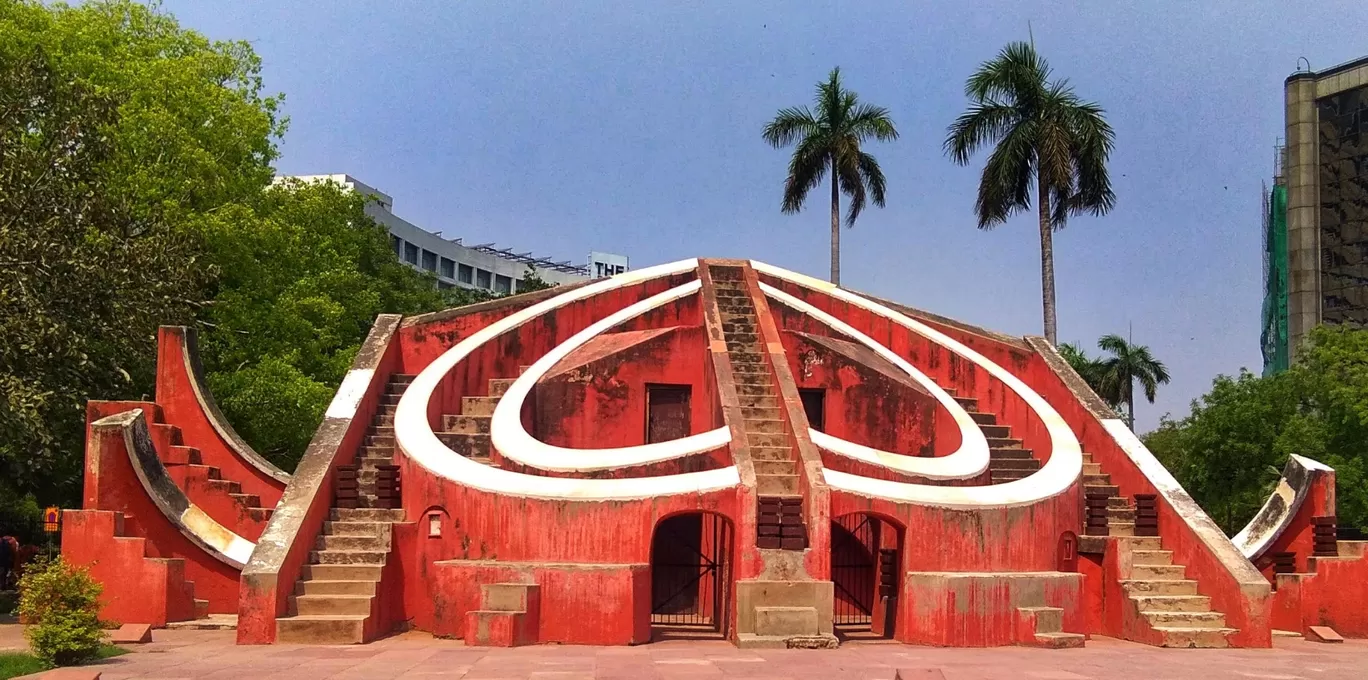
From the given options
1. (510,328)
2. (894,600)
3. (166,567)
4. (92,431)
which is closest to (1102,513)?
(894,600)

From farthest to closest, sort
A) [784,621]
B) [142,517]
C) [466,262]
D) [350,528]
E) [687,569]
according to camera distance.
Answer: [466,262]
[687,569]
[142,517]
[350,528]
[784,621]

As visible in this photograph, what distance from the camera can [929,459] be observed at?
11.2m

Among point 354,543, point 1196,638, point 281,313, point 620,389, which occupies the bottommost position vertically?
point 1196,638

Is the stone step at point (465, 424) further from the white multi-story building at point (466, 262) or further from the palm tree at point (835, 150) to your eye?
the white multi-story building at point (466, 262)

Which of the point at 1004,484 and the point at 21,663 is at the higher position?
the point at 1004,484

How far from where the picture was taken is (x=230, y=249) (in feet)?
58.2

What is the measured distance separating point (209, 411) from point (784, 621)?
7.26 meters

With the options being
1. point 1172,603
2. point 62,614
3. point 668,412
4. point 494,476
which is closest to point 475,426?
point 668,412

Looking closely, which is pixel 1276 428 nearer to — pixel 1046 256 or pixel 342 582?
pixel 1046 256

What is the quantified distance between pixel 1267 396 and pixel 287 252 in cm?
1736

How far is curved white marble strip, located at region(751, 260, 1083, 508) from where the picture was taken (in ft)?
31.4

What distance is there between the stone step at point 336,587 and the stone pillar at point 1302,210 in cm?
3685

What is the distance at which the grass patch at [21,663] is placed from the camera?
7149mm

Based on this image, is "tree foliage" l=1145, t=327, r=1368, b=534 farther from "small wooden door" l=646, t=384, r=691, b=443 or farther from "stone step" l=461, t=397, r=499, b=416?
"stone step" l=461, t=397, r=499, b=416
